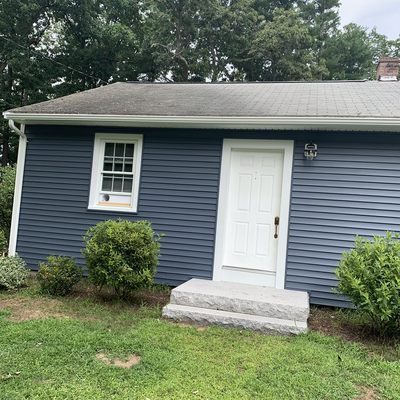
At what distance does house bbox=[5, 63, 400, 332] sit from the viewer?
5125 millimetres

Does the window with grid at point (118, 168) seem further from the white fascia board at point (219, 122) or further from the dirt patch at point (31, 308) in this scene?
the dirt patch at point (31, 308)

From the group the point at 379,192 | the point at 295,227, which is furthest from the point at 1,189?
the point at 379,192

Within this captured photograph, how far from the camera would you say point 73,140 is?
630cm

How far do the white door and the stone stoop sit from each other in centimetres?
76

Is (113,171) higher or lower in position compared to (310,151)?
lower

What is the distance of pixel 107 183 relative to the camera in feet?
20.4

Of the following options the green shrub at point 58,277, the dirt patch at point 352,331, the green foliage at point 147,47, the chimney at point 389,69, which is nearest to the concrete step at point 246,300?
the dirt patch at point 352,331

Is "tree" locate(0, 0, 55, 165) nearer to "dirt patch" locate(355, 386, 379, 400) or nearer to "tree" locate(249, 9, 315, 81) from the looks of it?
"tree" locate(249, 9, 315, 81)

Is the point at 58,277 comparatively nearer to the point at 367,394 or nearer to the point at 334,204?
the point at 367,394

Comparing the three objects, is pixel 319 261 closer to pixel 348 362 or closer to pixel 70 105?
pixel 348 362

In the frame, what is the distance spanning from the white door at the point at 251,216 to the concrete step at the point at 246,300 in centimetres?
57

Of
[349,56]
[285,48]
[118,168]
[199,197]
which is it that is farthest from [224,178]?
[349,56]

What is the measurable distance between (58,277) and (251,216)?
2.84 metres

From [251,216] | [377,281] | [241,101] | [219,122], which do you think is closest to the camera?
[377,281]
